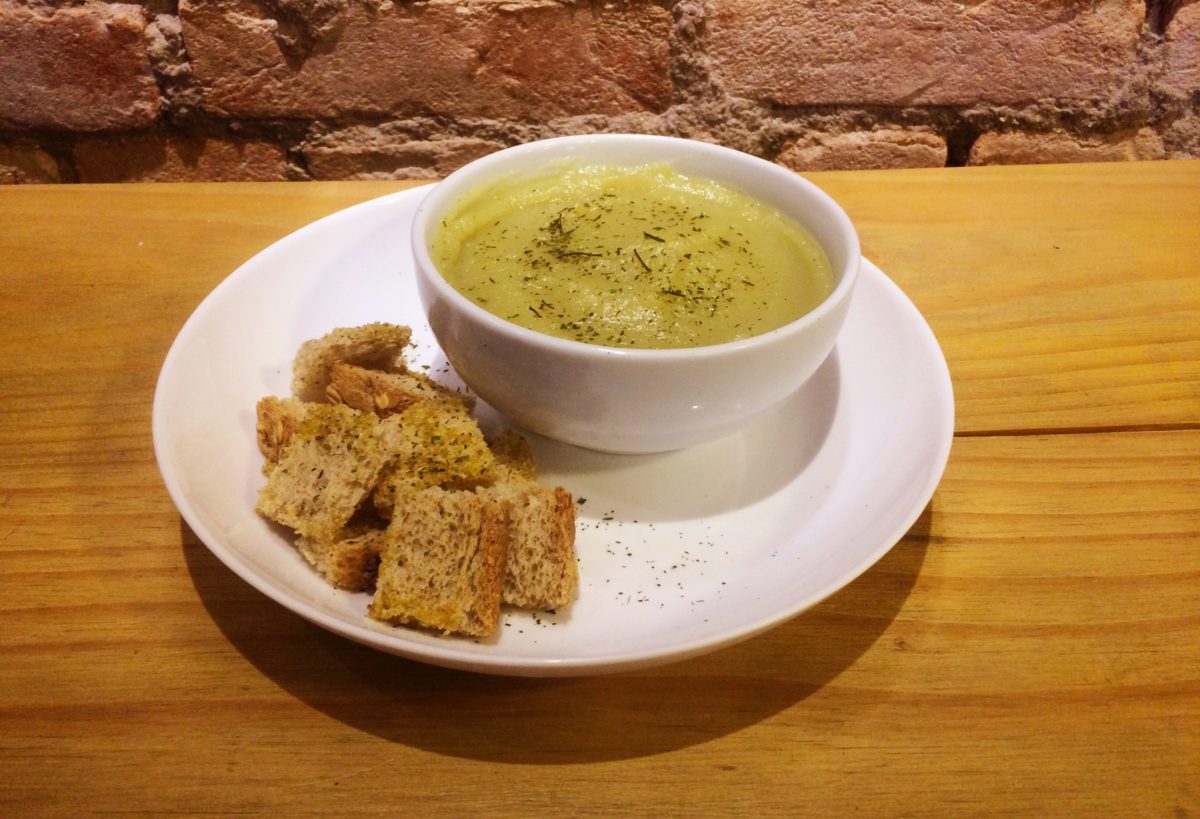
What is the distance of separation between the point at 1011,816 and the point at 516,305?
87 centimetres

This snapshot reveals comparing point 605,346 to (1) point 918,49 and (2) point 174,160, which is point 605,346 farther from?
(2) point 174,160

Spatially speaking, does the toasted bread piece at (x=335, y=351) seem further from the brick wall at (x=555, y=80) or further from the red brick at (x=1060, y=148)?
the red brick at (x=1060, y=148)

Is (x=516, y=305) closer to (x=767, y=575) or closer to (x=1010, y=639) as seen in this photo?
(x=767, y=575)

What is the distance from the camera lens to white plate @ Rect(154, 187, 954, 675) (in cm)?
99

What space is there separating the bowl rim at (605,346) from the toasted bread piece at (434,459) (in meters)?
0.16

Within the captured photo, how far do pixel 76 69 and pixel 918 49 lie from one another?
208cm

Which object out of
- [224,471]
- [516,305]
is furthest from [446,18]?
[224,471]

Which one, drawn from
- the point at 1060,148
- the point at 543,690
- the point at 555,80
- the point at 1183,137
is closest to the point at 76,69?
the point at 555,80

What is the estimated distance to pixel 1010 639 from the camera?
112cm

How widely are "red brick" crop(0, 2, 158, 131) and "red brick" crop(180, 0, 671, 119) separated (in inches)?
5.3

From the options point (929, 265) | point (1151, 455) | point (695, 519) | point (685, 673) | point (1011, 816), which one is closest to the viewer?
point (1011, 816)

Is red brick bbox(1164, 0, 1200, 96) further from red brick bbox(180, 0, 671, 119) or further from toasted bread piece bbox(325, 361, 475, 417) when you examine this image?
toasted bread piece bbox(325, 361, 475, 417)

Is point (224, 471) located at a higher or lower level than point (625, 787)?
higher

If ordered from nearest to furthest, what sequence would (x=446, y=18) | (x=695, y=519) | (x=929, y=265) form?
(x=695, y=519), (x=929, y=265), (x=446, y=18)
